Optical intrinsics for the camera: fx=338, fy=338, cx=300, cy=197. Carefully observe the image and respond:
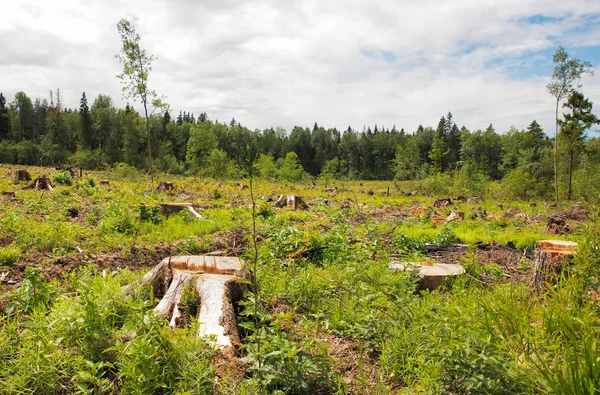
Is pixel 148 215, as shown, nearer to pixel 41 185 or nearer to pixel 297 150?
pixel 41 185

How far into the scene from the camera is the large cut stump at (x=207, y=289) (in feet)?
9.44

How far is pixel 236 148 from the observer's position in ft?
6.95

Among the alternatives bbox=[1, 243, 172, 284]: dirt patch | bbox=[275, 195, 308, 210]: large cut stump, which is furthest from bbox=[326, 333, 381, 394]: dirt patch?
bbox=[275, 195, 308, 210]: large cut stump

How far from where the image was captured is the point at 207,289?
11.2 ft

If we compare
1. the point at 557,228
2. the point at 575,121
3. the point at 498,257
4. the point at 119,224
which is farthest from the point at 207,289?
the point at 575,121

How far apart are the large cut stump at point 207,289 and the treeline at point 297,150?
1.63m

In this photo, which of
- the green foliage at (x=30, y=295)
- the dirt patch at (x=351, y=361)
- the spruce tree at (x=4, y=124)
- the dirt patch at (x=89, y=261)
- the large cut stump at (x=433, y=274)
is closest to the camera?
the dirt patch at (x=351, y=361)

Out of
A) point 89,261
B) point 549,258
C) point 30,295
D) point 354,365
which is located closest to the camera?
point 354,365

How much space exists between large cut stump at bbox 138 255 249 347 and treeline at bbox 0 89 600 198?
163 cm

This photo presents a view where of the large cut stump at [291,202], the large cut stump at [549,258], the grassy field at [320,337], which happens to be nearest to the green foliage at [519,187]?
the large cut stump at [291,202]

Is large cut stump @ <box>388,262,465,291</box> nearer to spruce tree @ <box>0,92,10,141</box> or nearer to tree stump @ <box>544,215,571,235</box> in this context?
tree stump @ <box>544,215,571,235</box>

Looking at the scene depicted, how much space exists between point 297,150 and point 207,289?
89.3m

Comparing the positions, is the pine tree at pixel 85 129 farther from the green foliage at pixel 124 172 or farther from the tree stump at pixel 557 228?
the tree stump at pixel 557 228

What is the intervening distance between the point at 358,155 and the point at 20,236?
85107 mm
